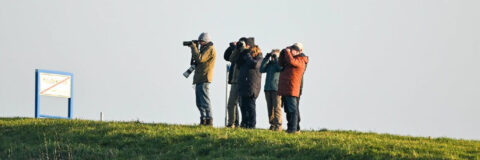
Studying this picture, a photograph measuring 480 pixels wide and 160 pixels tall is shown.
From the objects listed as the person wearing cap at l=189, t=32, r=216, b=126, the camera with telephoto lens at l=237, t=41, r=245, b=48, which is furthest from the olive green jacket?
the person wearing cap at l=189, t=32, r=216, b=126

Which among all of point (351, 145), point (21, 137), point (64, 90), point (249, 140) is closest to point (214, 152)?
point (249, 140)

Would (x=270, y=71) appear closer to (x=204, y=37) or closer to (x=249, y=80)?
(x=249, y=80)

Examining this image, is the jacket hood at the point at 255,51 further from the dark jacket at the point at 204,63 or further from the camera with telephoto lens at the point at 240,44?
the dark jacket at the point at 204,63

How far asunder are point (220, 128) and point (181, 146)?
94.9 inches

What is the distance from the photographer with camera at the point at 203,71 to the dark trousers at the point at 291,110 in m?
2.04

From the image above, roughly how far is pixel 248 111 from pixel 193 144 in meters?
3.66

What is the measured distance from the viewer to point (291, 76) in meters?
19.1

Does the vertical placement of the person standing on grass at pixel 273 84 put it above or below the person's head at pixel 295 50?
below

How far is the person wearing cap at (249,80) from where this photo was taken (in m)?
21.0

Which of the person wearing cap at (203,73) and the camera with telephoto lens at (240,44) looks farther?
the camera with telephoto lens at (240,44)

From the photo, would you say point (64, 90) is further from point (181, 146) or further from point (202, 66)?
point (181, 146)

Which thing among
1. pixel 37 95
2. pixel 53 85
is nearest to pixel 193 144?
pixel 37 95

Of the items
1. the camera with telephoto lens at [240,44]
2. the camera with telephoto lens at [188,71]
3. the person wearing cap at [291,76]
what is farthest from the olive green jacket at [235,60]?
the person wearing cap at [291,76]

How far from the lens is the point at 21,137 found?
2022 cm
